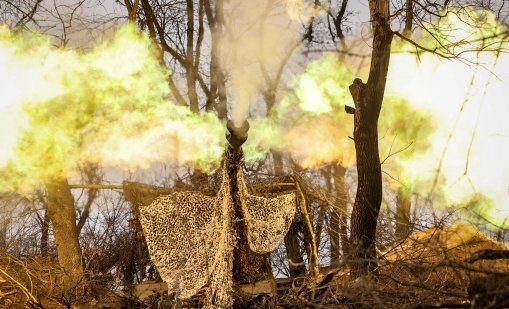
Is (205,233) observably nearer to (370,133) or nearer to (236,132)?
(236,132)

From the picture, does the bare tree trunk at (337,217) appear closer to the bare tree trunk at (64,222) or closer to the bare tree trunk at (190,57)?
the bare tree trunk at (190,57)

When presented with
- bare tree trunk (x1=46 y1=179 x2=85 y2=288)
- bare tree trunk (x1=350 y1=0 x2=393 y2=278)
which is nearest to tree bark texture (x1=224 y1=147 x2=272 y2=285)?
bare tree trunk (x1=350 y1=0 x2=393 y2=278)

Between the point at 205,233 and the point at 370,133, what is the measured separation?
118 inches

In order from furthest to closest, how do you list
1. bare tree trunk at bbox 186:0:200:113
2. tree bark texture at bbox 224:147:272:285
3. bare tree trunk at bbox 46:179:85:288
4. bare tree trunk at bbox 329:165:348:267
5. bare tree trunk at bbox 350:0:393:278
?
bare tree trunk at bbox 186:0:200:113, bare tree trunk at bbox 329:165:348:267, bare tree trunk at bbox 46:179:85:288, tree bark texture at bbox 224:147:272:285, bare tree trunk at bbox 350:0:393:278

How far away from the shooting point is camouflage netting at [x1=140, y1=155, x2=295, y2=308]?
28.1ft

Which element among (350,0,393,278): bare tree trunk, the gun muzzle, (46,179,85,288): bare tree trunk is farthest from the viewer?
(46,179,85,288): bare tree trunk

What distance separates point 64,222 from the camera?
11.4 meters

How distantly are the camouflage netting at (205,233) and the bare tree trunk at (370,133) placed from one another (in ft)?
4.81

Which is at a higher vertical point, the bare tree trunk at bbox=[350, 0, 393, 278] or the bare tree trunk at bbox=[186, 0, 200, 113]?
the bare tree trunk at bbox=[186, 0, 200, 113]

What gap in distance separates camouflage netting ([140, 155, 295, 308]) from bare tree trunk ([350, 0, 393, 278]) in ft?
4.81

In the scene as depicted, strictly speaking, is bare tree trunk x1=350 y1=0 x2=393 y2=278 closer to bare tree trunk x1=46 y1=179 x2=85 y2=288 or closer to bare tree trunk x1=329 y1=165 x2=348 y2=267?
bare tree trunk x1=46 y1=179 x2=85 y2=288

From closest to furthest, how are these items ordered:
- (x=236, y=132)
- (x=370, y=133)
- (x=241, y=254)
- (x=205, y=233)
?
(x=236, y=132)
(x=370, y=133)
(x=205, y=233)
(x=241, y=254)

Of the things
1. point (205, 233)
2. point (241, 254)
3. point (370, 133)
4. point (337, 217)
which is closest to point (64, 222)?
point (205, 233)

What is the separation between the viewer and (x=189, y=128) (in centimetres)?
1378
